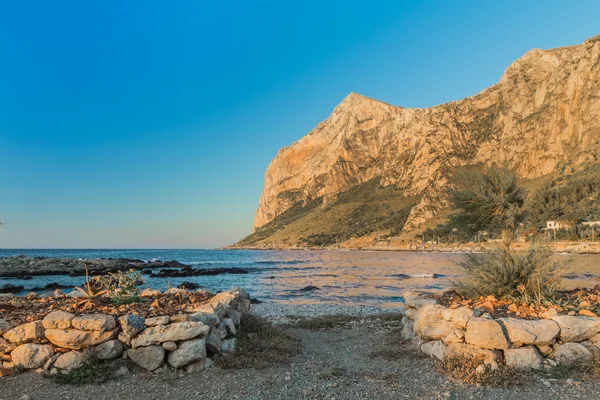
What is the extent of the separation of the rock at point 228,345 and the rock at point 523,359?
545 centimetres

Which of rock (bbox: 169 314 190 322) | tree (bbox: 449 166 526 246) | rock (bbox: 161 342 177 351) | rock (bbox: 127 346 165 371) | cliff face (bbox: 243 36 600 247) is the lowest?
rock (bbox: 127 346 165 371)

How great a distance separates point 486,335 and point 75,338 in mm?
7744

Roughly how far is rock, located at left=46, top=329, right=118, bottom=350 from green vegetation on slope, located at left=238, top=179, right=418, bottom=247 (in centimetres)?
12148

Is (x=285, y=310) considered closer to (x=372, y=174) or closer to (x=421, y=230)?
(x=421, y=230)

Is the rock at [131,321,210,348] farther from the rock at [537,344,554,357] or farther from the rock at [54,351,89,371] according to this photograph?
the rock at [537,344,554,357]

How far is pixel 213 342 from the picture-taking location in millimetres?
7781

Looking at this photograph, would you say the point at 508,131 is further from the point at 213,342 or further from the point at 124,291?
the point at 213,342

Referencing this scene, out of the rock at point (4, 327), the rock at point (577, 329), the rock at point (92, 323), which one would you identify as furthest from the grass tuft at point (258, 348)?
the rock at point (577, 329)

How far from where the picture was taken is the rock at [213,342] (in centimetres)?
770

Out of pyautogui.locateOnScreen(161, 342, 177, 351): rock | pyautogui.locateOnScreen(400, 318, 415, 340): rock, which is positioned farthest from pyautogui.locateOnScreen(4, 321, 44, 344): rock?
pyautogui.locateOnScreen(400, 318, 415, 340): rock

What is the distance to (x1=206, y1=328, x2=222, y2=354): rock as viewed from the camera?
25.3ft

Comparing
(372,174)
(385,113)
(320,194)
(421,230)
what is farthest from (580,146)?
(320,194)

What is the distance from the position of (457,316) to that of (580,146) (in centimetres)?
11470

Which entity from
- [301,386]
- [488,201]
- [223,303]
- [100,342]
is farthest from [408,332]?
[100,342]
